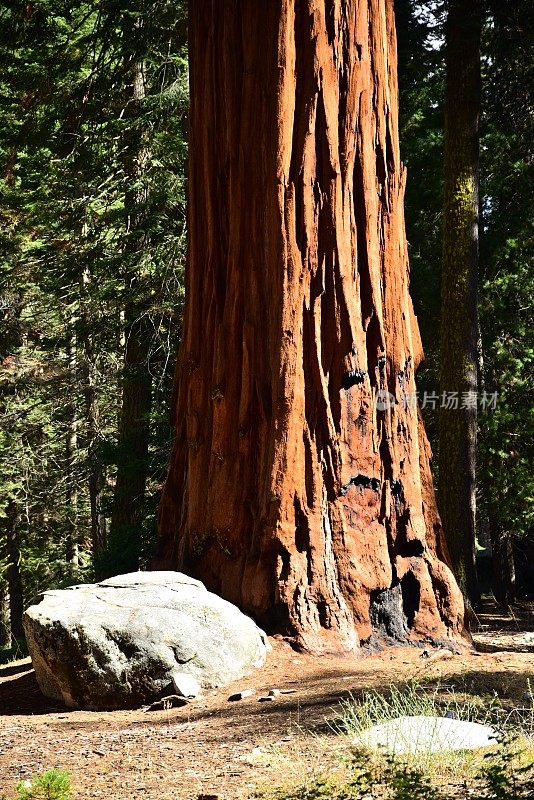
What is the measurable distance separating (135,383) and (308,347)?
718cm

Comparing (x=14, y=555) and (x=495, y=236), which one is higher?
(x=495, y=236)

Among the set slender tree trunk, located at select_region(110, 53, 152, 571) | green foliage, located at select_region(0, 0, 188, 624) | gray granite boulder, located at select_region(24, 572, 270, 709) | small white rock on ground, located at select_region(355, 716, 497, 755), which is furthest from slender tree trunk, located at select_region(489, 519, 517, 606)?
small white rock on ground, located at select_region(355, 716, 497, 755)

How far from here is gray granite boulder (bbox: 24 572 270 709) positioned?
18.8ft

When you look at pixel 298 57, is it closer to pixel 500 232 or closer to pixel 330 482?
pixel 330 482

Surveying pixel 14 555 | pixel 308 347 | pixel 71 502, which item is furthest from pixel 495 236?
pixel 14 555

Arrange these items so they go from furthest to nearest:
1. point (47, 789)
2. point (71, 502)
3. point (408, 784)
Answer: point (71, 502)
point (47, 789)
point (408, 784)

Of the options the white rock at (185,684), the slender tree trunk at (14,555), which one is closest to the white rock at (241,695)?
the white rock at (185,684)

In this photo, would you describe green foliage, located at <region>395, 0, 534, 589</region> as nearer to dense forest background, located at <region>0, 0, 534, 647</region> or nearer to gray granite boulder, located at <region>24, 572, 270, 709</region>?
dense forest background, located at <region>0, 0, 534, 647</region>

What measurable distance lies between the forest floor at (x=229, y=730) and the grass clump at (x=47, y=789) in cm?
11

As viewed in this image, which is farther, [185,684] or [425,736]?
[185,684]

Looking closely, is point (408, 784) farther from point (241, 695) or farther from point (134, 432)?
A: point (134, 432)

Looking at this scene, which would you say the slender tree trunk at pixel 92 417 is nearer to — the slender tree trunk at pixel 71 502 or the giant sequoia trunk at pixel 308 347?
the slender tree trunk at pixel 71 502

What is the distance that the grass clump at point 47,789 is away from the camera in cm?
389

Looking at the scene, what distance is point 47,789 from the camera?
3926mm
